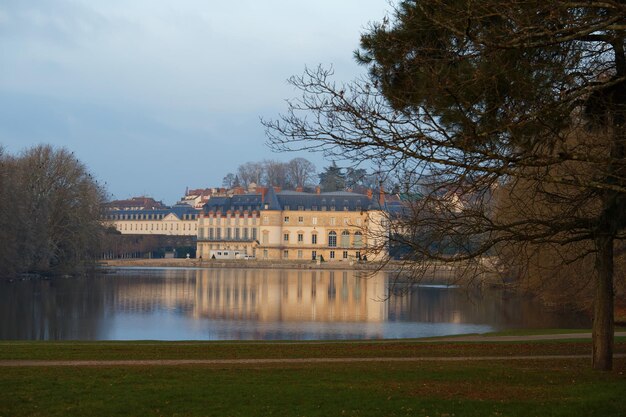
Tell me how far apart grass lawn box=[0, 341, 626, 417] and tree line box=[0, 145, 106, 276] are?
32.3 meters

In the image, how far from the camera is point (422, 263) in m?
10.1

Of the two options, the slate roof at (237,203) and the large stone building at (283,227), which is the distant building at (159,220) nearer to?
the slate roof at (237,203)

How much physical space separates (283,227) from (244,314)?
5763cm

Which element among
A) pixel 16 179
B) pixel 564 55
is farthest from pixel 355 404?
pixel 16 179

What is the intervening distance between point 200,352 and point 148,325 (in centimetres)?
1091

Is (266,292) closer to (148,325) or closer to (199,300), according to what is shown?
(199,300)

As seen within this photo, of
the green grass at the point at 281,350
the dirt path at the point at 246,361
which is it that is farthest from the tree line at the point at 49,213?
the dirt path at the point at 246,361

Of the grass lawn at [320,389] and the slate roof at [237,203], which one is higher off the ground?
the slate roof at [237,203]

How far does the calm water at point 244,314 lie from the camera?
2158cm

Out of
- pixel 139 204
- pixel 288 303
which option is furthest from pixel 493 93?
pixel 139 204

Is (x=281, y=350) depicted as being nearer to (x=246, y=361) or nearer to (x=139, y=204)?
(x=246, y=361)

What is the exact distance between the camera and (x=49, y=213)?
46.6m

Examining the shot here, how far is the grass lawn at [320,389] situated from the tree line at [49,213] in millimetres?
32325

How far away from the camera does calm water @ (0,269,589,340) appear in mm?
21578
